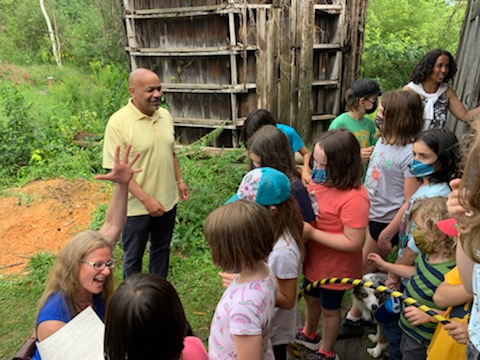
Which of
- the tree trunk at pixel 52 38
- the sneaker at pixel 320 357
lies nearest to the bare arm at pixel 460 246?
the sneaker at pixel 320 357

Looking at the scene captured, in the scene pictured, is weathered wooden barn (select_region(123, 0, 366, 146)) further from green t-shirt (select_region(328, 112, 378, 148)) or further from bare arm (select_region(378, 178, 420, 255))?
bare arm (select_region(378, 178, 420, 255))

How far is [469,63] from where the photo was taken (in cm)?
484

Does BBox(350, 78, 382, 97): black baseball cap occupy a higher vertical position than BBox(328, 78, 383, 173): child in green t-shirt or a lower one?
higher

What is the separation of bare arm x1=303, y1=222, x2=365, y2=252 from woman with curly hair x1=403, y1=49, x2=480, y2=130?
2090 millimetres

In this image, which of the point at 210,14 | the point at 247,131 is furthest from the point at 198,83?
the point at 247,131

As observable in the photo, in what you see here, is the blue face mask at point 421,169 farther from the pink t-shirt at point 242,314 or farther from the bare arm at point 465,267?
the pink t-shirt at point 242,314

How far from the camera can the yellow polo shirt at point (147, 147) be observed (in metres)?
3.45

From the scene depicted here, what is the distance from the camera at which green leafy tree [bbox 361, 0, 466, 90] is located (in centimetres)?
1193

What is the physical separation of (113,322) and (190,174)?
5.05m

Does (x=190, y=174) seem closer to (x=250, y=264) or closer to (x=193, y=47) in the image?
(x=193, y=47)

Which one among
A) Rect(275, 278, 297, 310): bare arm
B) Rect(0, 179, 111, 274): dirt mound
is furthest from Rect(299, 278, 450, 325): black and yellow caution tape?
Rect(0, 179, 111, 274): dirt mound

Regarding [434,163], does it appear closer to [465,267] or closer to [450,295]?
[450,295]

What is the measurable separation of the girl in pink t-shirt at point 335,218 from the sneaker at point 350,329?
57 cm

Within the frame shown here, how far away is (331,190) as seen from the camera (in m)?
2.68
